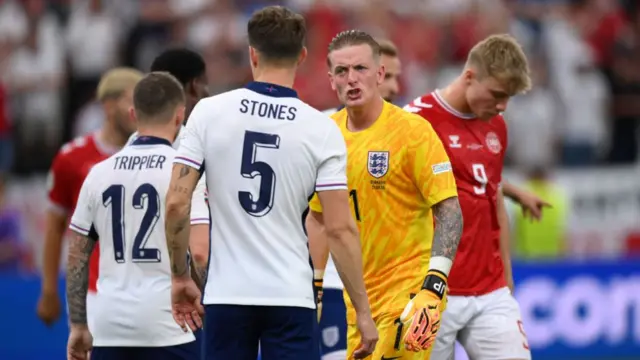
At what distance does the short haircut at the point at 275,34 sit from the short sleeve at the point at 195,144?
1.52ft

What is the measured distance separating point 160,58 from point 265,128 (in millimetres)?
2429

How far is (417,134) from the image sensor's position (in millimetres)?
8109

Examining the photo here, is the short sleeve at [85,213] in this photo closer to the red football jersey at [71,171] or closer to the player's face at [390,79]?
the red football jersey at [71,171]

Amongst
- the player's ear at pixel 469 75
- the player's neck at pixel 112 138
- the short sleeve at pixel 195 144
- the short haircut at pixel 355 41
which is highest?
the short haircut at pixel 355 41

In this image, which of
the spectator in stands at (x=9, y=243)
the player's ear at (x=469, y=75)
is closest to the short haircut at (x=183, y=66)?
the player's ear at (x=469, y=75)

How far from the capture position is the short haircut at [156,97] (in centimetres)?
809

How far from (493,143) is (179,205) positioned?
2.97m

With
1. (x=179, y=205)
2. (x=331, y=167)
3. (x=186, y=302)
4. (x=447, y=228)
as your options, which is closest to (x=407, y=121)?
(x=447, y=228)

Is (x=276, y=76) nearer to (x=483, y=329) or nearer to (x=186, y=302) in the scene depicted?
(x=186, y=302)

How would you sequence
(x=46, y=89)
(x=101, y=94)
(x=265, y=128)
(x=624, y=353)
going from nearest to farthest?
(x=265, y=128) < (x=101, y=94) < (x=624, y=353) < (x=46, y=89)

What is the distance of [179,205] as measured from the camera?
7059mm

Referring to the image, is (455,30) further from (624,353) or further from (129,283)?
(129,283)

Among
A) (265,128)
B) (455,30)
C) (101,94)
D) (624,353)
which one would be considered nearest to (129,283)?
(265,128)

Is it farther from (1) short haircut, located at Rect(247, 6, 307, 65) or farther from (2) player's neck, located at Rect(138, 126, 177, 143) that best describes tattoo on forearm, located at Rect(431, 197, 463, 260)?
(2) player's neck, located at Rect(138, 126, 177, 143)
